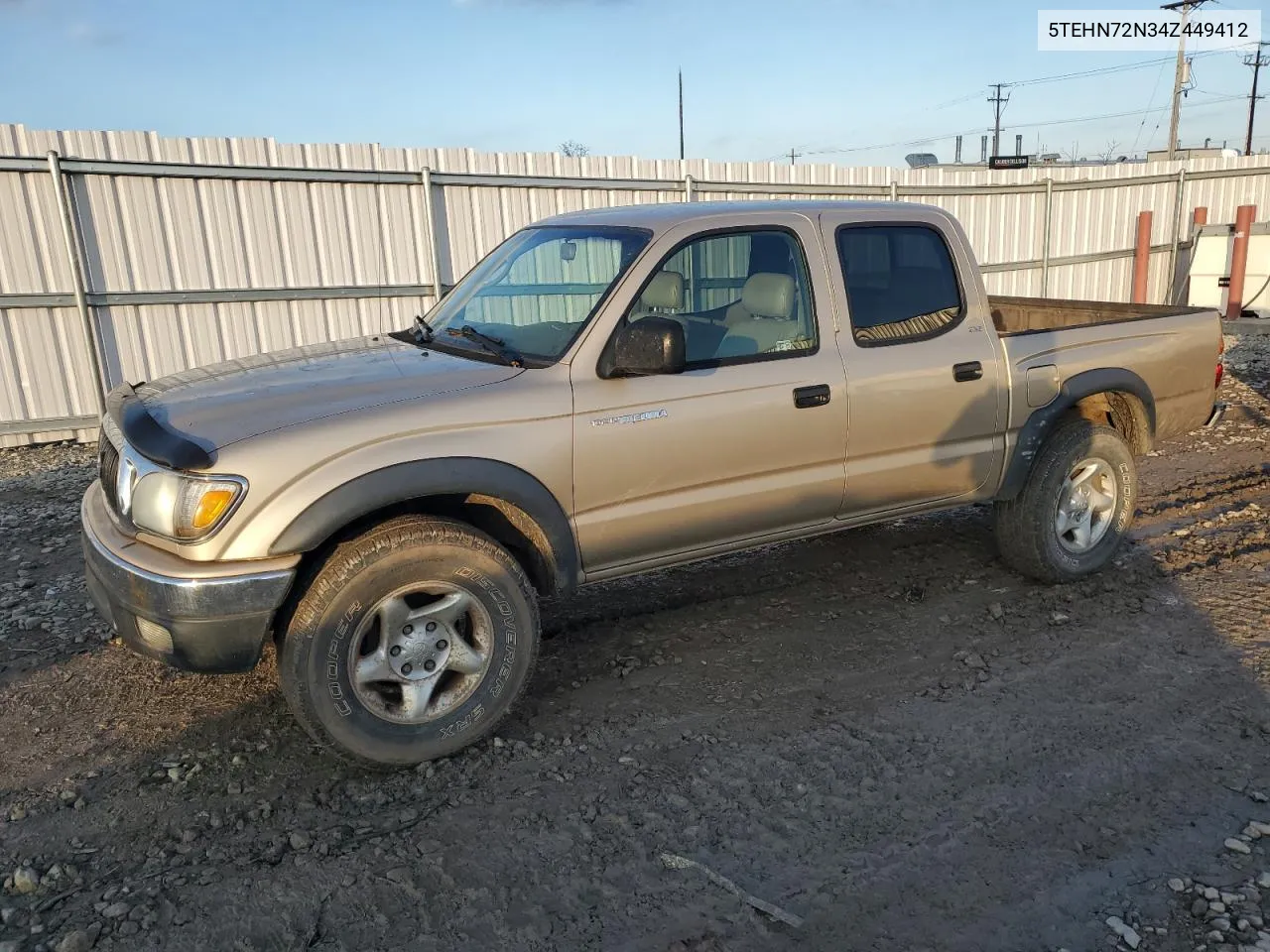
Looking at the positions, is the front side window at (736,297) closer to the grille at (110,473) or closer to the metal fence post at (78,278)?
the grille at (110,473)

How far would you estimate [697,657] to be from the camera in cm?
432

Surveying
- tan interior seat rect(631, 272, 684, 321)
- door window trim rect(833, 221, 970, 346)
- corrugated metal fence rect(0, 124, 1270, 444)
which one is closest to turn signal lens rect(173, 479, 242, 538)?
tan interior seat rect(631, 272, 684, 321)

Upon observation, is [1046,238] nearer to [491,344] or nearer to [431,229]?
[431,229]

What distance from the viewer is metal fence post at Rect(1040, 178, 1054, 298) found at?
1448 cm

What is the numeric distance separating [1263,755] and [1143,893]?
1.07 m

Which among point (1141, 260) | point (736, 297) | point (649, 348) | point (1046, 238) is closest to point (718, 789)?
point (649, 348)

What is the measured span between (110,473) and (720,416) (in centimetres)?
234

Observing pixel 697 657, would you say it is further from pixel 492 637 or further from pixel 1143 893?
pixel 1143 893

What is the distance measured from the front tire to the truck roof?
1.59 m

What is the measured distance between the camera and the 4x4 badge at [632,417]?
361 centimetres

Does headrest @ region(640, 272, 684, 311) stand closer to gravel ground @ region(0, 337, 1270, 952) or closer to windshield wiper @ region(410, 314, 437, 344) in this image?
windshield wiper @ region(410, 314, 437, 344)

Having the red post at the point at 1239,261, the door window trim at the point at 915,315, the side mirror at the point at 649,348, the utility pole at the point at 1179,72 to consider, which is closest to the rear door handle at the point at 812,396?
the door window trim at the point at 915,315

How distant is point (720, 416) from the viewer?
3.84 meters

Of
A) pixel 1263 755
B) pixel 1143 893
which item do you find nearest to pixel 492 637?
pixel 1143 893
